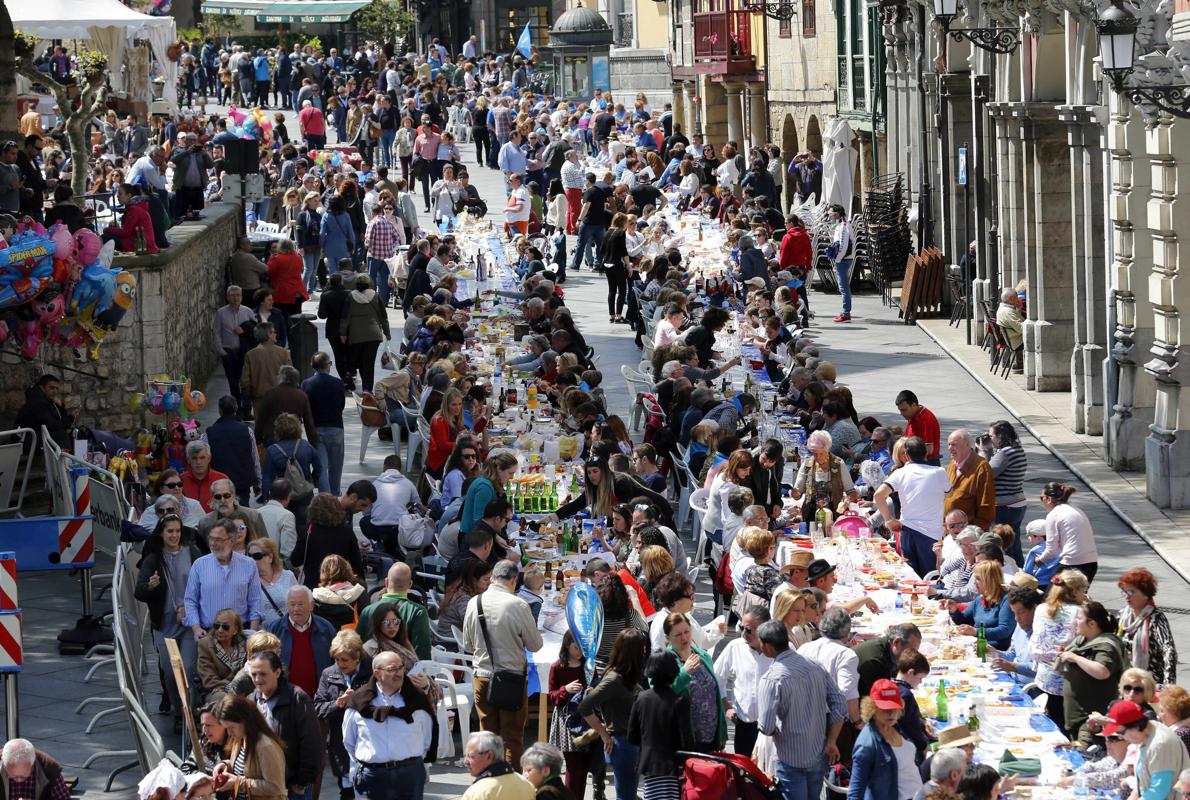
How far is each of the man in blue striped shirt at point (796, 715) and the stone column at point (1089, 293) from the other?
1197 centimetres

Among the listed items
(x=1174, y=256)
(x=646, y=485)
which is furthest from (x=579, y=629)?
(x=1174, y=256)

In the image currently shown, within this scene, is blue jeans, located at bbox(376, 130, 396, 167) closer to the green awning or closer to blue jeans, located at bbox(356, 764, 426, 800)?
the green awning

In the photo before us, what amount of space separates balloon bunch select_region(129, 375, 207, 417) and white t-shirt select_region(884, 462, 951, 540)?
756cm

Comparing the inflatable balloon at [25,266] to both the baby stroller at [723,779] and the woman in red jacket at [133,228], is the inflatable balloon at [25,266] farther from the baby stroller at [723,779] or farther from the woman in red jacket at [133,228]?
the baby stroller at [723,779]

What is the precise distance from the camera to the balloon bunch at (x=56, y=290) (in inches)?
689

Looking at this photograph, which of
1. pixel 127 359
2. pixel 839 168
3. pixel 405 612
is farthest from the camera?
pixel 839 168

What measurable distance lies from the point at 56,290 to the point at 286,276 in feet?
22.2

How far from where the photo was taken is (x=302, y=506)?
16.8 m

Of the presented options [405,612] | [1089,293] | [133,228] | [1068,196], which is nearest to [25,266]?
[133,228]

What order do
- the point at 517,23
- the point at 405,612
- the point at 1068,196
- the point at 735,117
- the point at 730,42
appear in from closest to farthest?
the point at 405,612
the point at 1068,196
the point at 730,42
the point at 735,117
the point at 517,23

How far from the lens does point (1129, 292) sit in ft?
67.2

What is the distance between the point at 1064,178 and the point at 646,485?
1055 cm

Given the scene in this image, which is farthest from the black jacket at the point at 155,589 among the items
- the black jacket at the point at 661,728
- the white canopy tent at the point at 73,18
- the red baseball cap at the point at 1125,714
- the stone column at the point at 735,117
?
the stone column at the point at 735,117

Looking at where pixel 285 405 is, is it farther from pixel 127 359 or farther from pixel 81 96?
pixel 81 96
